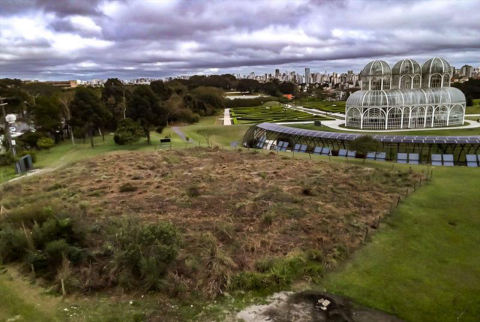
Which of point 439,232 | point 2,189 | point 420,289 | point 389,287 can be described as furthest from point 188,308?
point 2,189

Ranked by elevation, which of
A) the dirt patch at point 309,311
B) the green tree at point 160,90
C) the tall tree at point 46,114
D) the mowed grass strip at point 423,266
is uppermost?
the green tree at point 160,90

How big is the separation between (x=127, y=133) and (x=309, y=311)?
108 feet

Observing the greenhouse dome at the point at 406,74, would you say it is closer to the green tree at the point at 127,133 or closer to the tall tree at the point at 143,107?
the tall tree at the point at 143,107

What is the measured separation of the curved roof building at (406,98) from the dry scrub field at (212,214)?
1860cm

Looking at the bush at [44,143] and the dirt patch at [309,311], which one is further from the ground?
the bush at [44,143]

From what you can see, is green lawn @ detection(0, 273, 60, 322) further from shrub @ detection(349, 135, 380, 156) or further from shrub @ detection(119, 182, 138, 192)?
shrub @ detection(349, 135, 380, 156)

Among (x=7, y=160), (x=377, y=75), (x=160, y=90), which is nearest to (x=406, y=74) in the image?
(x=377, y=75)

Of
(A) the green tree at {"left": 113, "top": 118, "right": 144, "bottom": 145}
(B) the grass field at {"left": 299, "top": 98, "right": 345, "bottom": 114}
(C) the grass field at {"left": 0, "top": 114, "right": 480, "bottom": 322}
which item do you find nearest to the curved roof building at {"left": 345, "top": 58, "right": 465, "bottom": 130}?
(B) the grass field at {"left": 299, "top": 98, "right": 345, "bottom": 114}

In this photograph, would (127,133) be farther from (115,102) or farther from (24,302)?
(24,302)

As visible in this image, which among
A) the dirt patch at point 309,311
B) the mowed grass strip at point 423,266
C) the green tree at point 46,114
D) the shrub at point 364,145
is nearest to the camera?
the dirt patch at point 309,311

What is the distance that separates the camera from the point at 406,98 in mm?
43000

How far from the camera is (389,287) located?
11.7 metres

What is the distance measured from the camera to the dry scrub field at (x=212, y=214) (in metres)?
12.2

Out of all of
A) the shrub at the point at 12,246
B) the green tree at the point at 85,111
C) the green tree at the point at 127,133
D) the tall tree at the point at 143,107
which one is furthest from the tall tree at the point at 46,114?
the shrub at the point at 12,246
